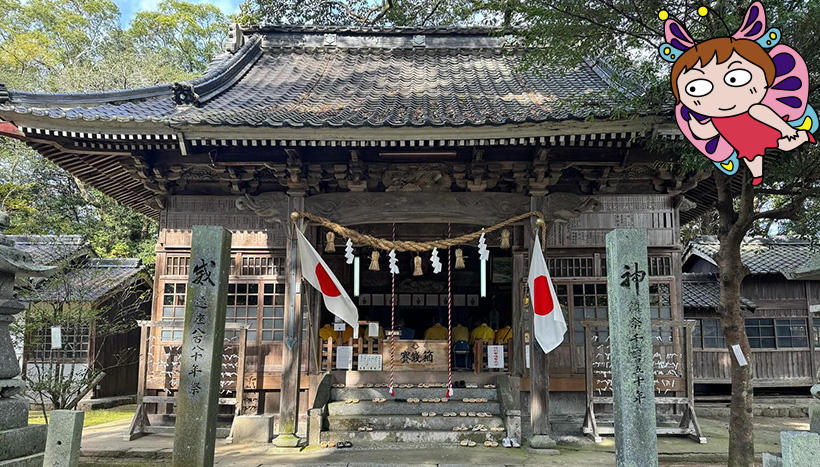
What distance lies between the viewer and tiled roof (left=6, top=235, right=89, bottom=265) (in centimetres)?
1411

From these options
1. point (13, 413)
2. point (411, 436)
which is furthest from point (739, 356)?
point (13, 413)

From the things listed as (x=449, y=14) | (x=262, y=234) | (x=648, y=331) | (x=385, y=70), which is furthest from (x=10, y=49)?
(x=648, y=331)

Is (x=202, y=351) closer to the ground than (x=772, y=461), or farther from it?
farther from it

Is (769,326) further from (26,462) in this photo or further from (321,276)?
(26,462)

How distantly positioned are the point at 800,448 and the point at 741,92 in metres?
4.37

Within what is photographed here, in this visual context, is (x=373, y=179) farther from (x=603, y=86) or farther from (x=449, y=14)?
(x=449, y=14)

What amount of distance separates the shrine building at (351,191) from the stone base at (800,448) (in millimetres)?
4511

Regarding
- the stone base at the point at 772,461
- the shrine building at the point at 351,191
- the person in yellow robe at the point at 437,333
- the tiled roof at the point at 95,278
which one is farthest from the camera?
the person in yellow robe at the point at 437,333

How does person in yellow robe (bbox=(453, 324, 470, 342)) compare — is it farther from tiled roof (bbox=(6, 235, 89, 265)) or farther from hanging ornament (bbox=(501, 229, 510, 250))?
tiled roof (bbox=(6, 235, 89, 265))

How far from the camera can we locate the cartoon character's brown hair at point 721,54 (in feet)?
20.6

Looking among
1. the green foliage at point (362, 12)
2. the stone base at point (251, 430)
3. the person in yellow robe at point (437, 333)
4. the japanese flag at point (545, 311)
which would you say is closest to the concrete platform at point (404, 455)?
the stone base at point (251, 430)

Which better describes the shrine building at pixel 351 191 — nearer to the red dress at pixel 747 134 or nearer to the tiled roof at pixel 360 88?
the tiled roof at pixel 360 88

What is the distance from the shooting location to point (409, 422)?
8.66 metres

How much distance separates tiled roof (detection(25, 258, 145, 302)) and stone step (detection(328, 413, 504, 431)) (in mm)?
5308
